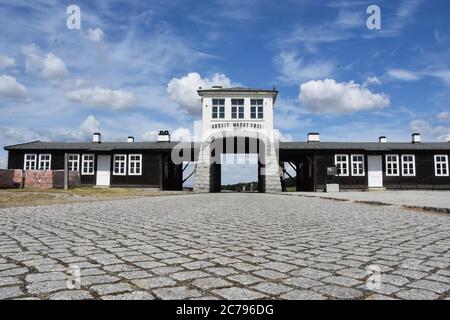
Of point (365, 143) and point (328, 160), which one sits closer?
point (328, 160)

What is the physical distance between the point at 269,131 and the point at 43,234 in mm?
27873

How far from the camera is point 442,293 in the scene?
8.99 ft

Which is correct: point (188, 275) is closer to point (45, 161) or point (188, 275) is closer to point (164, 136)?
point (164, 136)

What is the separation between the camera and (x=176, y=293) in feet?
8.78

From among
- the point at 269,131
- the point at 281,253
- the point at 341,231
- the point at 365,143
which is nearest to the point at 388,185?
the point at 365,143

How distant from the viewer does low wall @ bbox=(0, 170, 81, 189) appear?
82.7 feet

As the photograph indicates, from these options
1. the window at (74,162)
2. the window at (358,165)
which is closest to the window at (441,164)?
the window at (358,165)

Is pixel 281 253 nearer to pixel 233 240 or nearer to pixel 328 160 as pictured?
pixel 233 240

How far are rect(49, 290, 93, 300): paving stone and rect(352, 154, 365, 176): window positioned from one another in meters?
34.4

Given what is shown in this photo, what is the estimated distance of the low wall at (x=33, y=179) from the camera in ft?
82.7

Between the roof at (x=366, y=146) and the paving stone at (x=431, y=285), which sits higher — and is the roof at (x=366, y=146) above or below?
above

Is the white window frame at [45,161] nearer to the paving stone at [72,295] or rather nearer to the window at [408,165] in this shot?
the window at [408,165]

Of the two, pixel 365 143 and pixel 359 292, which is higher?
pixel 365 143

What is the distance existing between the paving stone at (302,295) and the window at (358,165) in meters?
33.6
